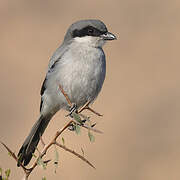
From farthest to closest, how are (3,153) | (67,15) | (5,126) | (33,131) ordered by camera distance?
(67,15) < (5,126) < (3,153) < (33,131)

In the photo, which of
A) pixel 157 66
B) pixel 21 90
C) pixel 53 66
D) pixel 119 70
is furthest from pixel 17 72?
Answer: pixel 53 66

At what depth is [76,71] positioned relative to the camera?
188 inches

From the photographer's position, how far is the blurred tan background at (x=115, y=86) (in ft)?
29.9

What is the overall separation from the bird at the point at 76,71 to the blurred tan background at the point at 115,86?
11.8ft

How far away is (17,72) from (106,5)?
4.20 m

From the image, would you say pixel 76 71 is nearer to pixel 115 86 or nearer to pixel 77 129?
pixel 77 129

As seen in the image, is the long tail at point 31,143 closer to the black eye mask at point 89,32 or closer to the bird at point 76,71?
the bird at point 76,71

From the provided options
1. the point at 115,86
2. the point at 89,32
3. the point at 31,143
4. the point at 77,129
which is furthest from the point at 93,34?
the point at 115,86

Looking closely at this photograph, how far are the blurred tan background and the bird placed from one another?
11.8 ft

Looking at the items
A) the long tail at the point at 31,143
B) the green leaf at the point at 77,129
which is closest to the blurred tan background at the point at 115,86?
the long tail at the point at 31,143

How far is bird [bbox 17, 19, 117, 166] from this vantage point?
4750 millimetres

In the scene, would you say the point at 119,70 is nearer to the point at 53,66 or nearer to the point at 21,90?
the point at 21,90

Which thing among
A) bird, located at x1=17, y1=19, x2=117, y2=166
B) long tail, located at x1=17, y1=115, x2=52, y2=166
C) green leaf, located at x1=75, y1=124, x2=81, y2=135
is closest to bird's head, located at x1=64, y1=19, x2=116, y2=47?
bird, located at x1=17, y1=19, x2=117, y2=166

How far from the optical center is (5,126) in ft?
33.5
